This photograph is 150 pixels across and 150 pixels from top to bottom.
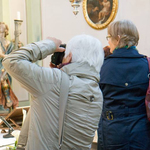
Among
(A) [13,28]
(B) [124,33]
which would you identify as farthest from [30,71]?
(A) [13,28]

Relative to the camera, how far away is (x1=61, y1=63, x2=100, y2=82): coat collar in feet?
5.91

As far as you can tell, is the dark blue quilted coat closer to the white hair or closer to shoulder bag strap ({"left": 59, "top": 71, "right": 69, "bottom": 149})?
the white hair

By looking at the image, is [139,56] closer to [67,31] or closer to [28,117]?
[28,117]

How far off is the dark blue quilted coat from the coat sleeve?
91 cm

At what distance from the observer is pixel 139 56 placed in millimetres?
2545

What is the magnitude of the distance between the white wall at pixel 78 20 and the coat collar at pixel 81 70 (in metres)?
4.03

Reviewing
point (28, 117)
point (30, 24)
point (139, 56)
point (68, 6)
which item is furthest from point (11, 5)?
point (28, 117)

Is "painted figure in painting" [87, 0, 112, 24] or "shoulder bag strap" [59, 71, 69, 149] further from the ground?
"painted figure in painting" [87, 0, 112, 24]

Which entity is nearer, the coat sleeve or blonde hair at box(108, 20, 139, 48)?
the coat sleeve

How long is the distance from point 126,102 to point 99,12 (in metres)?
4.83

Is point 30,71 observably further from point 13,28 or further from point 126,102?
point 13,28

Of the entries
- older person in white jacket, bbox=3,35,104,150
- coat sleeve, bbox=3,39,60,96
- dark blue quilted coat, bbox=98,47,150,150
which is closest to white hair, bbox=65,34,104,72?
older person in white jacket, bbox=3,35,104,150

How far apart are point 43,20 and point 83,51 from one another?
23.7ft

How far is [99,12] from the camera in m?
6.96
